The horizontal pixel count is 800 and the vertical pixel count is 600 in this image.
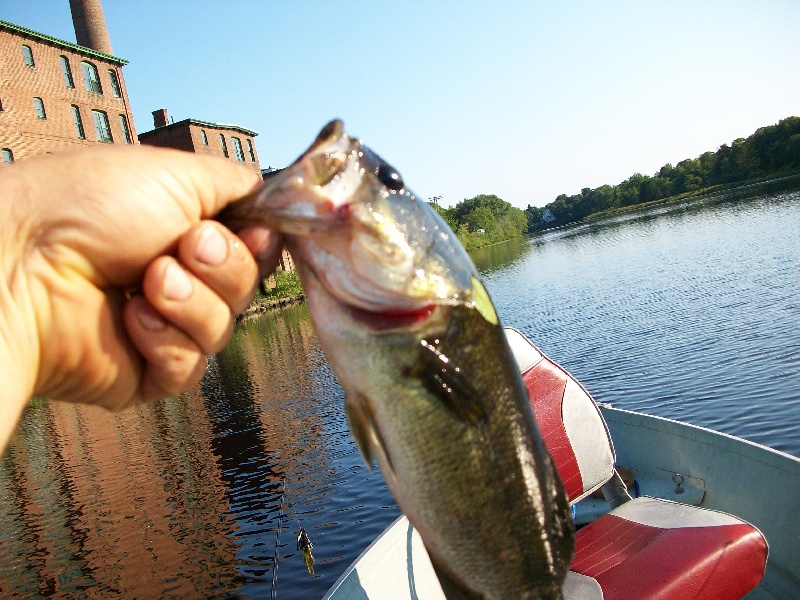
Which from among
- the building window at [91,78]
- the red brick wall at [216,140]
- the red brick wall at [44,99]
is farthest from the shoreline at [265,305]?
the building window at [91,78]

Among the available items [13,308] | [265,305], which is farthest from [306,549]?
[265,305]

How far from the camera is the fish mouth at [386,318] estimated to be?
2.23m

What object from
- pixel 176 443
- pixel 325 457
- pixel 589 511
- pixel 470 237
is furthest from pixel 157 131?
pixel 470 237

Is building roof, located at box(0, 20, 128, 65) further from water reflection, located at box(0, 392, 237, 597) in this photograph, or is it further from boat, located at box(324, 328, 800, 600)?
boat, located at box(324, 328, 800, 600)

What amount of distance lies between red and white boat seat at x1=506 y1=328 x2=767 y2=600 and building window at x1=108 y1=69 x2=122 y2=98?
51031mm

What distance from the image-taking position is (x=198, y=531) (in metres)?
12.8

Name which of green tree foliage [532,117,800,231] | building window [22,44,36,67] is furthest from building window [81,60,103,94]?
green tree foliage [532,117,800,231]

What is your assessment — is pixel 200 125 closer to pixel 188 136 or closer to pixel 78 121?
pixel 188 136

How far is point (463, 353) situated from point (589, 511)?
249 inches

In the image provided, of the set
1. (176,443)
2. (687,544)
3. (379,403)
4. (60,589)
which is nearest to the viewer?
(379,403)

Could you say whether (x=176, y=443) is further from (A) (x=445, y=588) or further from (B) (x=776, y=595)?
(A) (x=445, y=588)

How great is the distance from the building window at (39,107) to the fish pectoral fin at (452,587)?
153 ft

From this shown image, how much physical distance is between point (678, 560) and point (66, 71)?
50.6 m

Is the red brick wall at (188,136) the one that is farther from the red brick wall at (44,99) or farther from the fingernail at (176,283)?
the fingernail at (176,283)
